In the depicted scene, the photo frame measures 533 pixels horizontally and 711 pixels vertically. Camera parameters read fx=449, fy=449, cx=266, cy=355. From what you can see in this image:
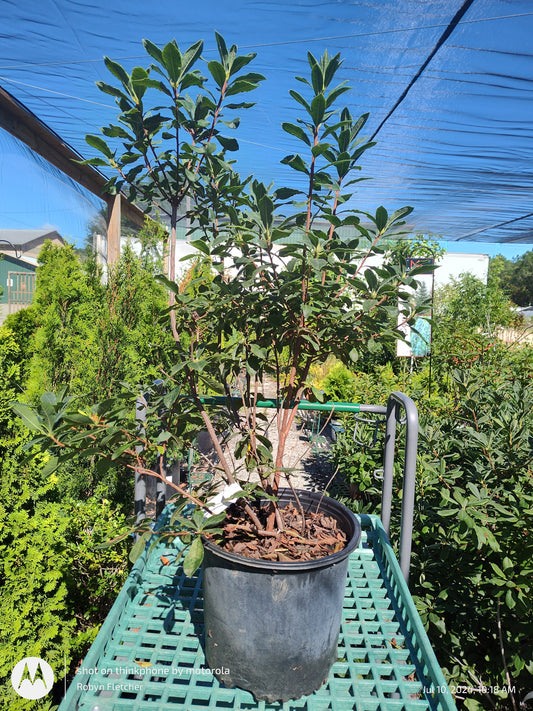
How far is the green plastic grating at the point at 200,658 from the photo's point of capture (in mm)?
908

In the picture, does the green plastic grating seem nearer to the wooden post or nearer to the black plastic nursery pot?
the black plastic nursery pot

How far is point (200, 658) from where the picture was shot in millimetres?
1046

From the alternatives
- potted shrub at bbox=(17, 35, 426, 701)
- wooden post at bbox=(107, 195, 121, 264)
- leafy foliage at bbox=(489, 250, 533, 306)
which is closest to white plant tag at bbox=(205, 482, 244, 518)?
potted shrub at bbox=(17, 35, 426, 701)

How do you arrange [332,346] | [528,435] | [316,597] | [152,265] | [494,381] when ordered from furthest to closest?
[152,265] → [494,381] → [528,435] → [332,346] → [316,597]

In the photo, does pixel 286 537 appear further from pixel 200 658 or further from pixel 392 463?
pixel 392 463

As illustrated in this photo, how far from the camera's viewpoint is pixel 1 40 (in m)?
2.82

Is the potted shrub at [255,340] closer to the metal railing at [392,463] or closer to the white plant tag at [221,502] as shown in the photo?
the white plant tag at [221,502]

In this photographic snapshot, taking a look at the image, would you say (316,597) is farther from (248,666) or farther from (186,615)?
(186,615)

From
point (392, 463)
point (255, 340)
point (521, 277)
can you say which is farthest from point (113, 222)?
point (521, 277)

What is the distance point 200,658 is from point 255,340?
780mm

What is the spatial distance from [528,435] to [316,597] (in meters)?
0.96

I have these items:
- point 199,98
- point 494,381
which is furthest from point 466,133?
point 199,98

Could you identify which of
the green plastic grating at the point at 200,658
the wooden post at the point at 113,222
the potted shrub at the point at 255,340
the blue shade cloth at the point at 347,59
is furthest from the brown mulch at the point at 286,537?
the wooden post at the point at 113,222

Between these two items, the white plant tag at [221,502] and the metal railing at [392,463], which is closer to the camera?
the white plant tag at [221,502]
